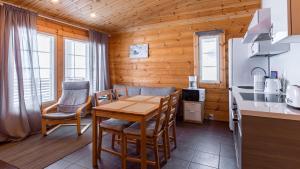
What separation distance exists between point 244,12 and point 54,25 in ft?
14.0

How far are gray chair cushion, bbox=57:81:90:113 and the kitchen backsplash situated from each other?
3654 millimetres

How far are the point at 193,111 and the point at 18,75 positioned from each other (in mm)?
3603

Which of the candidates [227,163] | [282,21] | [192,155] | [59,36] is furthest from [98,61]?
[282,21]

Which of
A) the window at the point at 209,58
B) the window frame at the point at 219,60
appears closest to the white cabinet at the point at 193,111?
the window frame at the point at 219,60

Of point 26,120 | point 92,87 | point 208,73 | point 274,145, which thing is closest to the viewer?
point 274,145

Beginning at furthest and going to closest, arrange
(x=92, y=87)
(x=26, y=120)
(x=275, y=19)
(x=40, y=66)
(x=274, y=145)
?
(x=92, y=87), (x=40, y=66), (x=26, y=120), (x=275, y=19), (x=274, y=145)

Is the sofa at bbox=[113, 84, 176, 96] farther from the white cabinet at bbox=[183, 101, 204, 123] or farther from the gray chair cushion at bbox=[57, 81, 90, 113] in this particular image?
the gray chair cushion at bbox=[57, 81, 90, 113]

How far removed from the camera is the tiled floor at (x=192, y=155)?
2191mm

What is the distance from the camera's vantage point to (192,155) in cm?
246

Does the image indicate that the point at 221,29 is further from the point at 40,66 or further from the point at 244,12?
the point at 40,66

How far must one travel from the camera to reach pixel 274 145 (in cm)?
119

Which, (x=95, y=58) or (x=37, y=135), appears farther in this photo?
(x=95, y=58)

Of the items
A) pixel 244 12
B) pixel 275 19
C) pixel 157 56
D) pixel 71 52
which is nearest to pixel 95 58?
pixel 71 52

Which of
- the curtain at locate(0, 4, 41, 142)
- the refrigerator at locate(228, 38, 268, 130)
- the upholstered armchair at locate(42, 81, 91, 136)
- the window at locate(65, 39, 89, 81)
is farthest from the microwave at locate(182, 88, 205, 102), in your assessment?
the curtain at locate(0, 4, 41, 142)
